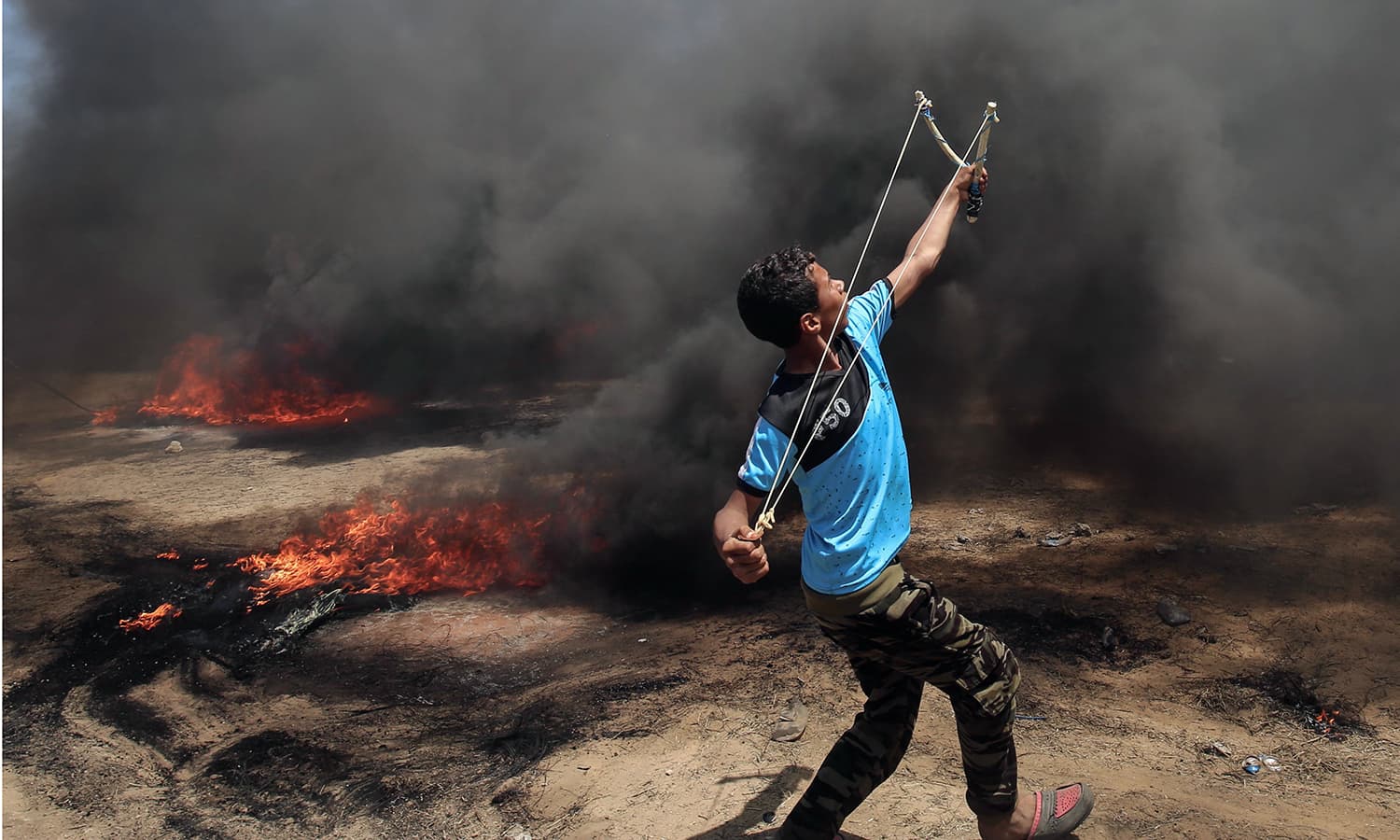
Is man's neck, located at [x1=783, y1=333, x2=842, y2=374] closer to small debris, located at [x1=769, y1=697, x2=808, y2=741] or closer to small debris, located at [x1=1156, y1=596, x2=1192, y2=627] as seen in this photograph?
small debris, located at [x1=769, y1=697, x2=808, y2=741]

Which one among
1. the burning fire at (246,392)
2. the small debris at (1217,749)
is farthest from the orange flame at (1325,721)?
the burning fire at (246,392)

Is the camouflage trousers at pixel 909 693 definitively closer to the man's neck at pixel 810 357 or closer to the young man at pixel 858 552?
the young man at pixel 858 552

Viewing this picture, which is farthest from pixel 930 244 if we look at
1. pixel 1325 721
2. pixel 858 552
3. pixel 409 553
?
pixel 409 553

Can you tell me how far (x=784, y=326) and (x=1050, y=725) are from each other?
82.8 inches

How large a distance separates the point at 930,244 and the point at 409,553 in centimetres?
440

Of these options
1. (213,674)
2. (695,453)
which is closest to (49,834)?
(213,674)

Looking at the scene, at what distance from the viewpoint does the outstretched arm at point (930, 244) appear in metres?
2.64

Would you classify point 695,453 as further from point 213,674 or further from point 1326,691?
point 1326,691

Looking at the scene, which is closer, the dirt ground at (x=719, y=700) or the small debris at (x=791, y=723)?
the dirt ground at (x=719, y=700)

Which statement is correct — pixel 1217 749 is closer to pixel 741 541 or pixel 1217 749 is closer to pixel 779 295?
pixel 741 541

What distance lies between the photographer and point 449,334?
1327 cm

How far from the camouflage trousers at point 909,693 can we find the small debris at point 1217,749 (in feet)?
3.49

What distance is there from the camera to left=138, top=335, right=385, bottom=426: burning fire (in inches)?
443

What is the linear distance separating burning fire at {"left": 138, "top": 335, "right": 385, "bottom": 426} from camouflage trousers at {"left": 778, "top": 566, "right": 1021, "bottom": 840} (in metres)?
9.47
